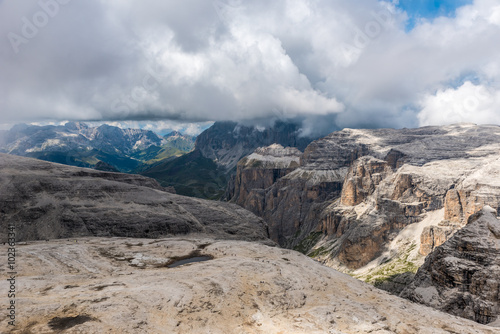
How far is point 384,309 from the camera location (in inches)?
1481

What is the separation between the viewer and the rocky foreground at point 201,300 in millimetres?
25984

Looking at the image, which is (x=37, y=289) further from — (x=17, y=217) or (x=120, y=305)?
(x=17, y=217)

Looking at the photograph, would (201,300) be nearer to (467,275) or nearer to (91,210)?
(467,275)

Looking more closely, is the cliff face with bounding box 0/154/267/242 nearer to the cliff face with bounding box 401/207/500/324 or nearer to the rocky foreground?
the rocky foreground

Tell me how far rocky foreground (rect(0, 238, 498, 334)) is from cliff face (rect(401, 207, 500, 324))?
86.0 feet

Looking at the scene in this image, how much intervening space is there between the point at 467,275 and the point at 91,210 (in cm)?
10328

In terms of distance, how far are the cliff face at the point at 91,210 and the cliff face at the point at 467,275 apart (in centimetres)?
5412

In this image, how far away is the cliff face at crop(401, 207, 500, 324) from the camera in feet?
187

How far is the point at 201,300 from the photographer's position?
31.8 m

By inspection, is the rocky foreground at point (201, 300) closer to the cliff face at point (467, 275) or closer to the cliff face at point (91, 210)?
the cliff face at point (467, 275)

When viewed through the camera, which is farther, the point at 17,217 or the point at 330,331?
the point at 17,217

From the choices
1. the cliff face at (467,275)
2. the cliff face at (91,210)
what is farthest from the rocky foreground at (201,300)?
the cliff face at (91,210)

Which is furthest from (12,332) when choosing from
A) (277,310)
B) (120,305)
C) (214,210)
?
(214,210)

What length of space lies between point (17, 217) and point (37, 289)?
218 feet
